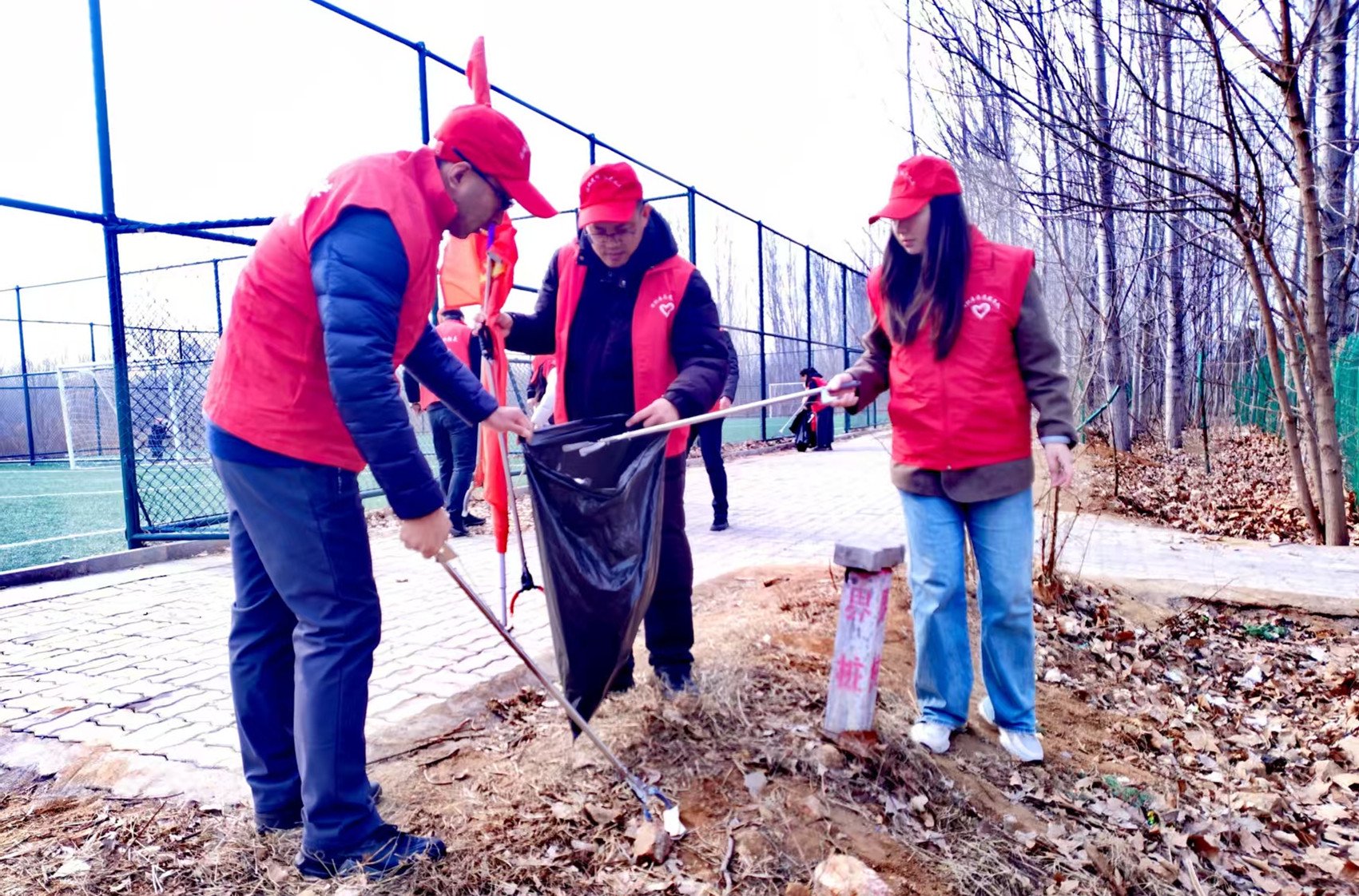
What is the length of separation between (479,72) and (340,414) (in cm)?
197

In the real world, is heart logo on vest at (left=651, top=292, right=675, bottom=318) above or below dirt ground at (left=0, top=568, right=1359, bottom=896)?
above

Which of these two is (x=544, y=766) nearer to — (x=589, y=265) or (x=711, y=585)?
(x=589, y=265)

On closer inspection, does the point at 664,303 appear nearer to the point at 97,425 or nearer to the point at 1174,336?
the point at 1174,336

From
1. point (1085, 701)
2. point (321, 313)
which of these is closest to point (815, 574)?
point (1085, 701)

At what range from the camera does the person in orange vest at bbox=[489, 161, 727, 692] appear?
9.98ft

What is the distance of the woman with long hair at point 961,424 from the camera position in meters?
2.75

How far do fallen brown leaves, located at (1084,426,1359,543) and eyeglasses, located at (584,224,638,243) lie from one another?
6073 mm

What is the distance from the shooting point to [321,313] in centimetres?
195

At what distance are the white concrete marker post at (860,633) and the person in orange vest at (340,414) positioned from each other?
4.19 ft

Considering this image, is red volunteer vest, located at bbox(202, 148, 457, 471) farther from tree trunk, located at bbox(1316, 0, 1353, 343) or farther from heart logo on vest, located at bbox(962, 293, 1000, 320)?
tree trunk, located at bbox(1316, 0, 1353, 343)

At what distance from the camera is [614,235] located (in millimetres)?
2994

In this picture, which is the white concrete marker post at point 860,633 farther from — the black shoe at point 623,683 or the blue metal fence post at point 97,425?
the blue metal fence post at point 97,425

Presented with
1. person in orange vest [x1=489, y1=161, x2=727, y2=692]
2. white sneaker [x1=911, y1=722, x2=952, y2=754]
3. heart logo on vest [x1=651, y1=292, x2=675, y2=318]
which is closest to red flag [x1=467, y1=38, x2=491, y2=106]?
person in orange vest [x1=489, y1=161, x2=727, y2=692]

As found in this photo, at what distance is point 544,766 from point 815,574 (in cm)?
276
